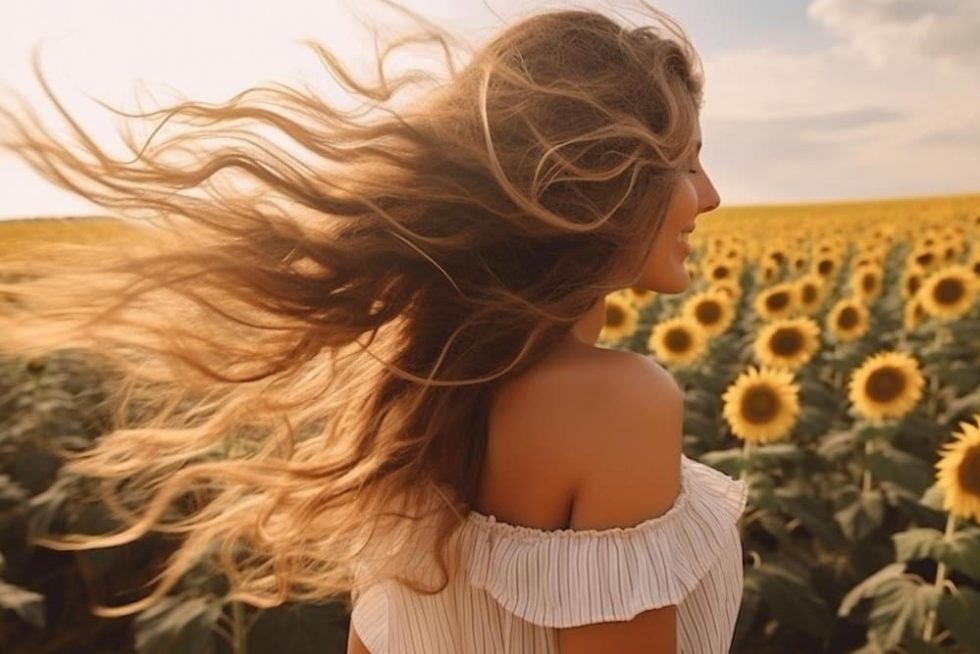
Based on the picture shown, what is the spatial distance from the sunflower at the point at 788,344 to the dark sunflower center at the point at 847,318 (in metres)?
0.73

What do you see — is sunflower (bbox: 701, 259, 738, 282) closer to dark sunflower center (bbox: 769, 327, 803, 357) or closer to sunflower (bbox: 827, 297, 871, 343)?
sunflower (bbox: 827, 297, 871, 343)

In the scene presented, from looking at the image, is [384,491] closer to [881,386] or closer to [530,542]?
[530,542]

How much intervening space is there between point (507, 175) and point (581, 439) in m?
0.35

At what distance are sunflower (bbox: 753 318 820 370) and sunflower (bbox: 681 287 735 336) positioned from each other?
536mm

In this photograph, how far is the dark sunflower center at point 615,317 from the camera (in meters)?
5.75

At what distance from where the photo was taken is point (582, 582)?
1289mm

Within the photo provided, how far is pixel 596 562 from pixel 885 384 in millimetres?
3198

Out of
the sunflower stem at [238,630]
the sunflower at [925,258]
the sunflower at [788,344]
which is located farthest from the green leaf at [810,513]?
the sunflower at [925,258]

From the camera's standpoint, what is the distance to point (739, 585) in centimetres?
155

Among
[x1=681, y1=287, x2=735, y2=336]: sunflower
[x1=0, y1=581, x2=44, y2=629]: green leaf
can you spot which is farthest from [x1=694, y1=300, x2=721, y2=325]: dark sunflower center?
[x1=0, y1=581, x2=44, y2=629]: green leaf

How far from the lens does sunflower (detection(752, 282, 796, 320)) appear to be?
612cm

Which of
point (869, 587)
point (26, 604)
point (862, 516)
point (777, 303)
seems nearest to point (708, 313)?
point (777, 303)

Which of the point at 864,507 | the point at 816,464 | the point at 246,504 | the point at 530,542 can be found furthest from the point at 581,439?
the point at 816,464

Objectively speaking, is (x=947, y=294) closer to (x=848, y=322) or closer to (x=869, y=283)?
(x=848, y=322)
